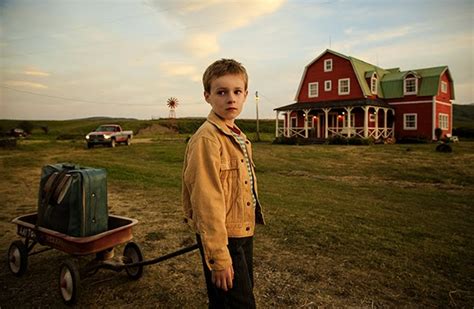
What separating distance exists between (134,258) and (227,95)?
9.25 feet

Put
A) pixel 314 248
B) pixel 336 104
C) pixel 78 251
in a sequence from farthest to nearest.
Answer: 1. pixel 336 104
2. pixel 314 248
3. pixel 78 251

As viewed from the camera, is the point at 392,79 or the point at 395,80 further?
the point at 392,79

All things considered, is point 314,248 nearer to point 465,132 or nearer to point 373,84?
point 373,84

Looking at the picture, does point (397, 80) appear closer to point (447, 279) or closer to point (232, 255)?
point (447, 279)

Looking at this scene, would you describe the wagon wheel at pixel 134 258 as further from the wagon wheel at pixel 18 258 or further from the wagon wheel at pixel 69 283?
the wagon wheel at pixel 18 258

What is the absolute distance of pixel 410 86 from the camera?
1158 inches

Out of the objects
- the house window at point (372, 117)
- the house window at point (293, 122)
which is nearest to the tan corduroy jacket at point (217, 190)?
the house window at point (372, 117)

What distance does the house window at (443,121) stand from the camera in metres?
29.3

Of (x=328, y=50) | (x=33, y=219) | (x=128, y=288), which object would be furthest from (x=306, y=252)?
(x=328, y=50)

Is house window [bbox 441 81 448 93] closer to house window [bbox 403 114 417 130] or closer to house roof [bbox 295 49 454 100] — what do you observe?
house roof [bbox 295 49 454 100]

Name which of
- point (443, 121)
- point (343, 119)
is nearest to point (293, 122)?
point (343, 119)

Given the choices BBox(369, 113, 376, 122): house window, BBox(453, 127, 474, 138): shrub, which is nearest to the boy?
BBox(369, 113, 376, 122): house window

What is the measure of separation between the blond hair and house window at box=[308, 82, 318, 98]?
30.8 meters

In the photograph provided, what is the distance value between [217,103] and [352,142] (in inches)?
993
